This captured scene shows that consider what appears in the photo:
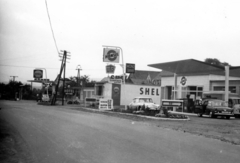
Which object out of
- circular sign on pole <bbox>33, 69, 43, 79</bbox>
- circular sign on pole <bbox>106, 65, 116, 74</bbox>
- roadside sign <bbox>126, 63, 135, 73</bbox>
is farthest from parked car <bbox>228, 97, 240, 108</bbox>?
circular sign on pole <bbox>33, 69, 43, 79</bbox>

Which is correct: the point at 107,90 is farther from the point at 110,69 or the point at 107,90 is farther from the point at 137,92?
the point at 137,92

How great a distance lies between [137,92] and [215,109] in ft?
66.8

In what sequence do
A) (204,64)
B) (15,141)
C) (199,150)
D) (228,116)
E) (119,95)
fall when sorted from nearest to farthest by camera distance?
1. (199,150)
2. (15,141)
3. (228,116)
4. (204,64)
5. (119,95)

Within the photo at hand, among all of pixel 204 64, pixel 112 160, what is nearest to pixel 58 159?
pixel 112 160

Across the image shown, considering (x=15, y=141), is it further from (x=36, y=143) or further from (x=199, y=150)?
(x=199, y=150)

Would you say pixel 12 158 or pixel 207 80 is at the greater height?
pixel 207 80

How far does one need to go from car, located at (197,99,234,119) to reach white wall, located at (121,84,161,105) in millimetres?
17999

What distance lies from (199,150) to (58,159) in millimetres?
4154

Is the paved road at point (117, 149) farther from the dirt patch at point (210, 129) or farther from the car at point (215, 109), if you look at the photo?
the car at point (215, 109)

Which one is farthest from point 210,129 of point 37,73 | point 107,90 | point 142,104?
point 37,73

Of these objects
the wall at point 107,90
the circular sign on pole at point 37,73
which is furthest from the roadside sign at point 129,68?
the circular sign on pole at point 37,73

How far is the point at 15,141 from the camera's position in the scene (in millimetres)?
9766

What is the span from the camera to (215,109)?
24.2 m

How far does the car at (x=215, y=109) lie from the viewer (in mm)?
23750
